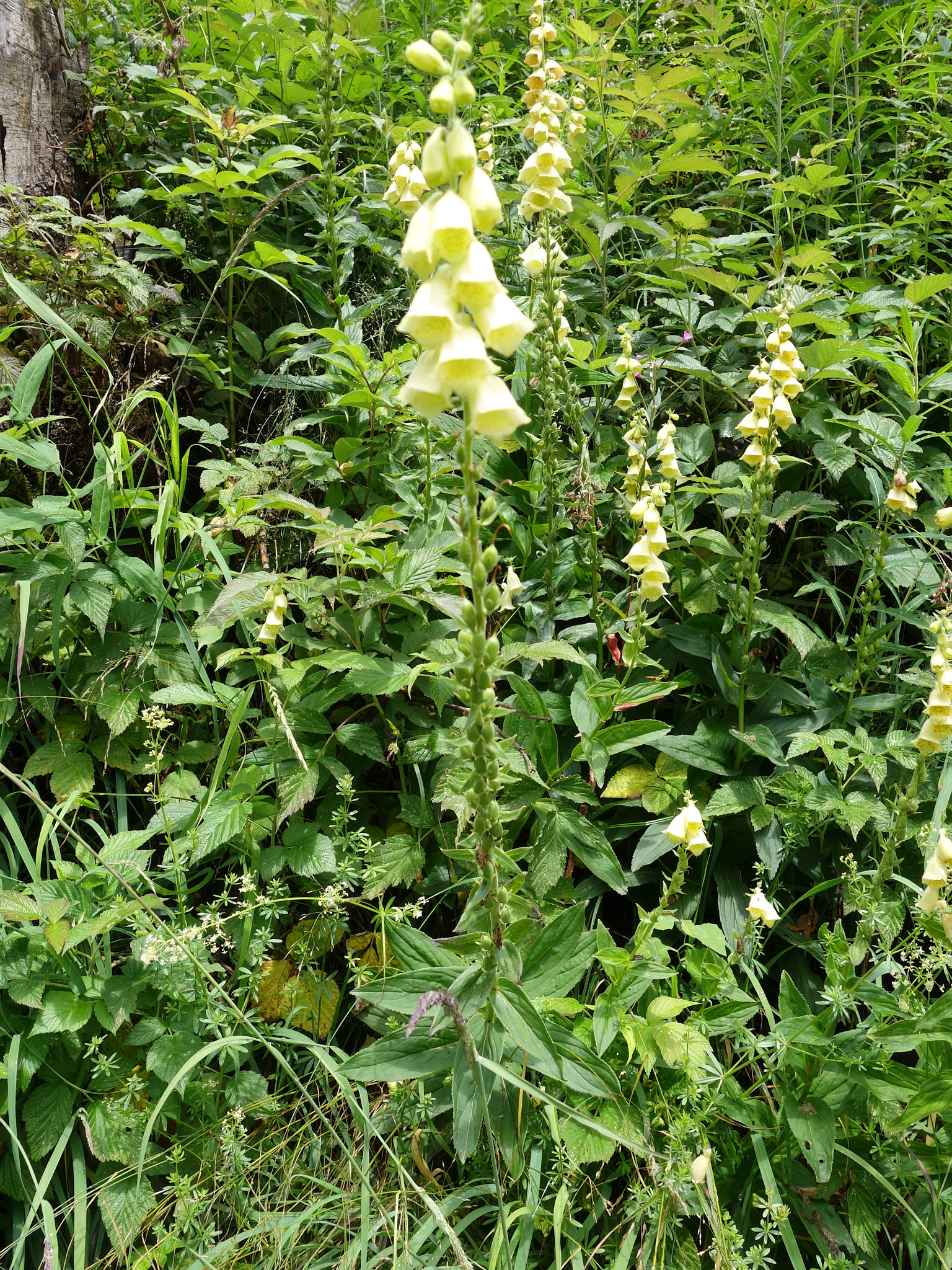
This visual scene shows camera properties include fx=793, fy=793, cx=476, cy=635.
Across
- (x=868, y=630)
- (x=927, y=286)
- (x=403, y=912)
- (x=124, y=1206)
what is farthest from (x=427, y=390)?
(x=927, y=286)

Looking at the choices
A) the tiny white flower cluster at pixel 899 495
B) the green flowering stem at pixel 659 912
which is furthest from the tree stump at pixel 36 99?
the green flowering stem at pixel 659 912

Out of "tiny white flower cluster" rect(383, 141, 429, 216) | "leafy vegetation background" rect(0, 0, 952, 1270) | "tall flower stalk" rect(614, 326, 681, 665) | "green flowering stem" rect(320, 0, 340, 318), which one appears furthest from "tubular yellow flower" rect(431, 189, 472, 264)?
"green flowering stem" rect(320, 0, 340, 318)

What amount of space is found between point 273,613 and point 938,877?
1.83 m

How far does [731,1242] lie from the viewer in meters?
1.74

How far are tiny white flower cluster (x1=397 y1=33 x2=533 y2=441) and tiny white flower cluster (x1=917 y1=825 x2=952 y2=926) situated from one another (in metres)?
1.38

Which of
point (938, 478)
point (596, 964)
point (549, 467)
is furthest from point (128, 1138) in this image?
point (938, 478)

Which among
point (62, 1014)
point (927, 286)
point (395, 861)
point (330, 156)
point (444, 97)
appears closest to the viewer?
point (444, 97)

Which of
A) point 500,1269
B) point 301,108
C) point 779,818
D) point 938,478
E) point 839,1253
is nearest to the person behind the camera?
point 500,1269

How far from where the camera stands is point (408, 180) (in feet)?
9.09

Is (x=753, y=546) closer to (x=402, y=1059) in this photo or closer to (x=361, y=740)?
(x=361, y=740)

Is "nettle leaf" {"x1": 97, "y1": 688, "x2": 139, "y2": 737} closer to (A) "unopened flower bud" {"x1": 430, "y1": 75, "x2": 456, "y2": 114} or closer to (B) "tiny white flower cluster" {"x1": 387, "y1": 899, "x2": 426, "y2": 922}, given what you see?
(B) "tiny white flower cluster" {"x1": 387, "y1": 899, "x2": 426, "y2": 922}

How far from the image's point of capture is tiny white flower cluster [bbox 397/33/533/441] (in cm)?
121

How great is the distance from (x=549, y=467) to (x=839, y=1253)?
2212 mm

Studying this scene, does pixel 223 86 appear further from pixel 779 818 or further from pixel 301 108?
pixel 779 818
